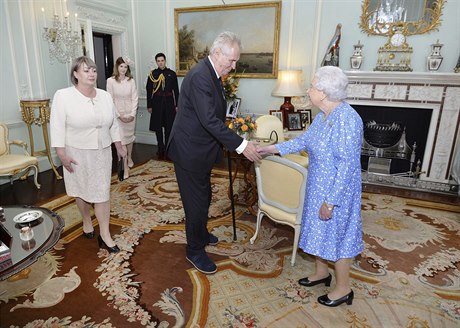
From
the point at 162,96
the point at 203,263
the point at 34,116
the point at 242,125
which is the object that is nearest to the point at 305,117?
the point at 242,125

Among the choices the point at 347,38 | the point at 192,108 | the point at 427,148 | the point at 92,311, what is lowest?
the point at 92,311

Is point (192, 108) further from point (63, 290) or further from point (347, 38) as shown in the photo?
point (347, 38)

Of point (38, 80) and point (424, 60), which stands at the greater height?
point (424, 60)

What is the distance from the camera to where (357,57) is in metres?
4.71

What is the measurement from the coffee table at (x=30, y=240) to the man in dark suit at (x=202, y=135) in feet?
2.91

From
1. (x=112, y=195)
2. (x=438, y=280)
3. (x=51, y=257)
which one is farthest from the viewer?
(x=112, y=195)

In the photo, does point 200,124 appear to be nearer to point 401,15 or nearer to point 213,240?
point 213,240

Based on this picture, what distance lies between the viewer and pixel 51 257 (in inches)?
105

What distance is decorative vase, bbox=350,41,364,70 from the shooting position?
471cm

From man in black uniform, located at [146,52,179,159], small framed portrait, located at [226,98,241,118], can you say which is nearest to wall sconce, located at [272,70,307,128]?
small framed portrait, located at [226,98,241,118]

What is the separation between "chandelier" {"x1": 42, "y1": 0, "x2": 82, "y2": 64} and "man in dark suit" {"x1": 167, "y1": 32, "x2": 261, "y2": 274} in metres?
3.37

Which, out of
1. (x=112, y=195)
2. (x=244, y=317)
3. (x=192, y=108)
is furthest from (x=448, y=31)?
(x=112, y=195)

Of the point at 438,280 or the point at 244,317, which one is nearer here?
the point at 244,317

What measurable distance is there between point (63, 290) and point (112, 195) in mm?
1854
